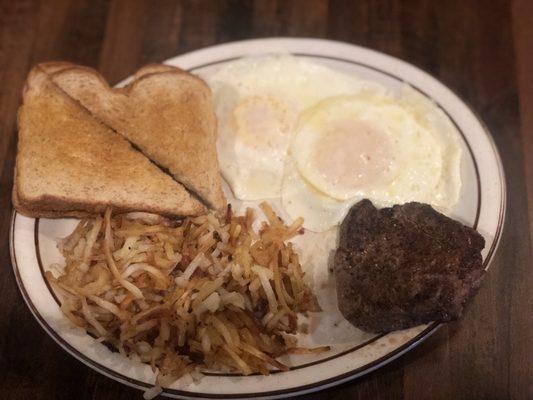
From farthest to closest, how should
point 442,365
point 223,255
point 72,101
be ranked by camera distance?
point 72,101, point 223,255, point 442,365

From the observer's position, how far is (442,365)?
9.25 feet

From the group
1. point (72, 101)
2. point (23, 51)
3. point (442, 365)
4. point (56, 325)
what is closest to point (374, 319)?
point (442, 365)

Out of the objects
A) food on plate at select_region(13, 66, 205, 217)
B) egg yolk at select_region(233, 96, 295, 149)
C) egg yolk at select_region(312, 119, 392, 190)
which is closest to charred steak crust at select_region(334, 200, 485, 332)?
egg yolk at select_region(312, 119, 392, 190)

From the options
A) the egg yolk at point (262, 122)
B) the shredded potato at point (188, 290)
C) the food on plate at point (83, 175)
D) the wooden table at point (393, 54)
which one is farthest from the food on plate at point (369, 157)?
the food on plate at point (83, 175)

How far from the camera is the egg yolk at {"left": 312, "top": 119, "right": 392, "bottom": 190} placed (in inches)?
128

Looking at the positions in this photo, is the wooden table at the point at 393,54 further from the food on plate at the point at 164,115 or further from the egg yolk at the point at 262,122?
the egg yolk at the point at 262,122

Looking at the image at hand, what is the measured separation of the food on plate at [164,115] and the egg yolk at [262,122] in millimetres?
196

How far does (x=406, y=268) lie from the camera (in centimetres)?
267

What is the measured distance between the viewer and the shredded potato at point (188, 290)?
2740 millimetres

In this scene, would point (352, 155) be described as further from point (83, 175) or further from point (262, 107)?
point (83, 175)

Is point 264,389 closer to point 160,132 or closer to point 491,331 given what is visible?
point 491,331

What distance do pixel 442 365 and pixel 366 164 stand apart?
4.05 ft

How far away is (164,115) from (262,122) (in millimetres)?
636

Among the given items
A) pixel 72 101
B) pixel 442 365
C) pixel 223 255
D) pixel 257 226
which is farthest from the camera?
pixel 72 101
